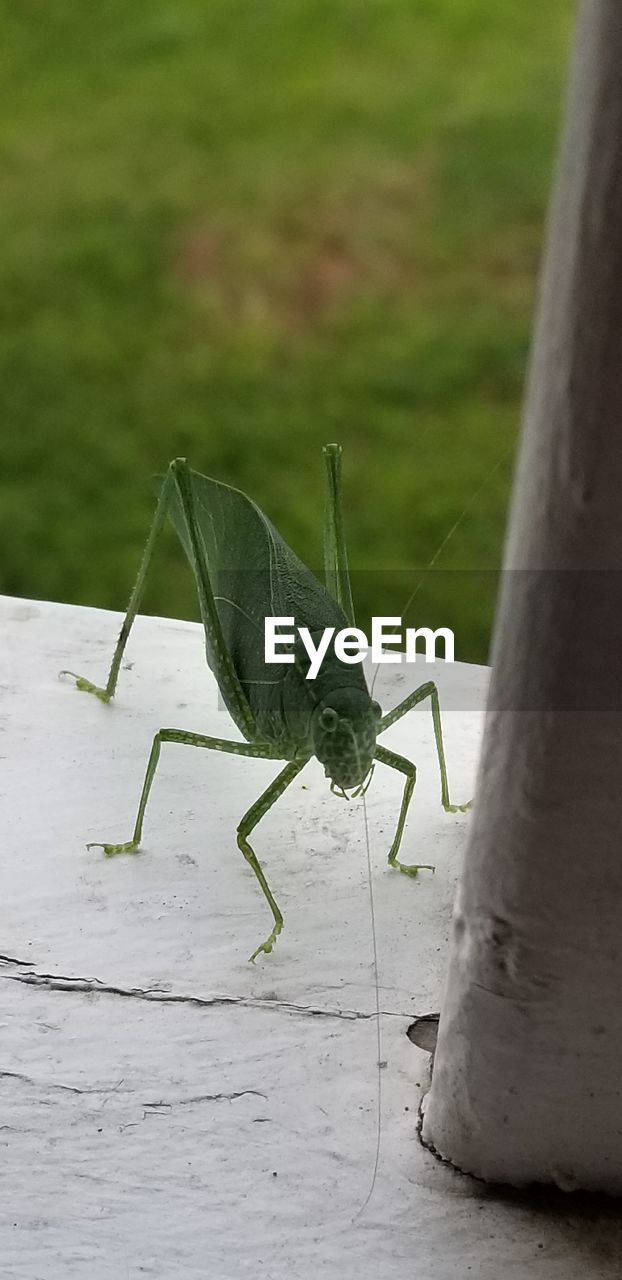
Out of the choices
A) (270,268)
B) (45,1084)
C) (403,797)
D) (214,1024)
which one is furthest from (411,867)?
(270,268)

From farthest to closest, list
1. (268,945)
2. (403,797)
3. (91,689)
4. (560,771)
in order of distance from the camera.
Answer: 1. (91,689)
2. (403,797)
3. (268,945)
4. (560,771)

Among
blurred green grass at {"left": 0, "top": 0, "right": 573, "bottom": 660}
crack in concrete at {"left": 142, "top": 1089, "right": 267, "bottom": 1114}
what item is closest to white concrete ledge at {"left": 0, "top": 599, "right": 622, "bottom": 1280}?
crack in concrete at {"left": 142, "top": 1089, "right": 267, "bottom": 1114}

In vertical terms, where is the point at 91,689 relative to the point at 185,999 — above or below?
above

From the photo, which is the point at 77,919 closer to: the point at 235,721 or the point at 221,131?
the point at 235,721

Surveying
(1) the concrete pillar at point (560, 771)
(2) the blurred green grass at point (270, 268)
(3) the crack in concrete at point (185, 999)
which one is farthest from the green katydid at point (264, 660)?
(2) the blurred green grass at point (270, 268)

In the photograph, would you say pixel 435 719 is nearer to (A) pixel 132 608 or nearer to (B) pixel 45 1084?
(A) pixel 132 608

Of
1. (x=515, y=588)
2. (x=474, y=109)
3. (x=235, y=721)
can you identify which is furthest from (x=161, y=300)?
(x=515, y=588)
